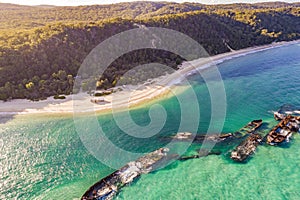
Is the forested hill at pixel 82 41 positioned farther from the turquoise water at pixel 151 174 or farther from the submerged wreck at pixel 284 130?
the submerged wreck at pixel 284 130

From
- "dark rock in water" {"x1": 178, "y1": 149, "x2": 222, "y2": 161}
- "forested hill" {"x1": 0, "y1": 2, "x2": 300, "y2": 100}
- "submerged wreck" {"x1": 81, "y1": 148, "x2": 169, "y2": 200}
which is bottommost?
"dark rock in water" {"x1": 178, "y1": 149, "x2": 222, "y2": 161}

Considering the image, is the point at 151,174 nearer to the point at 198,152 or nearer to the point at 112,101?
the point at 198,152

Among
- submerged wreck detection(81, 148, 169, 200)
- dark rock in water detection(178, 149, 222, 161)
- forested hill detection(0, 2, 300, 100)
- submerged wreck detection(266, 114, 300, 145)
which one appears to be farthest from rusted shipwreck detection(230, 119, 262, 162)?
forested hill detection(0, 2, 300, 100)

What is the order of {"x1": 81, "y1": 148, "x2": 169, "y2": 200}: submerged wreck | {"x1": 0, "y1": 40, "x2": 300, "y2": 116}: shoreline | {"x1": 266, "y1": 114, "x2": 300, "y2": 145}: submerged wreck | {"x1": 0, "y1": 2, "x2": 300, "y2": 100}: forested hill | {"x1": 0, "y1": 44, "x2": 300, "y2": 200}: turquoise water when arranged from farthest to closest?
1. {"x1": 0, "y1": 2, "x2": 300, "y2": 100}: forested hill
2. {"x1": 0, "y1": 40, "x2": 300, "y2": 116}: shoreline
3. {"x1": 266, "y1": 114, "x2": 300, "y2": 145}: submerged wreck
4. {"x1": 0, "y1": 44, "x2": 300, "y2": 200}: turquoise water
5. {"x1": 81, "y1": 148, "x2": 169, "y2": 200}: submerged wreck

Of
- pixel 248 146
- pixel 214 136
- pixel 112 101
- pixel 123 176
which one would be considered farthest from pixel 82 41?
pixel 248 146

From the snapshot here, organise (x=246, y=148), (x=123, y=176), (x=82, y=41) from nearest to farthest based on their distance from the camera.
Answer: (x=123, y=176)
(x=246, y=148)
(x=82, y=41)

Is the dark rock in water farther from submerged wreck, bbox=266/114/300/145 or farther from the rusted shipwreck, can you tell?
submerged wreck, bbox=266/114/300/145
